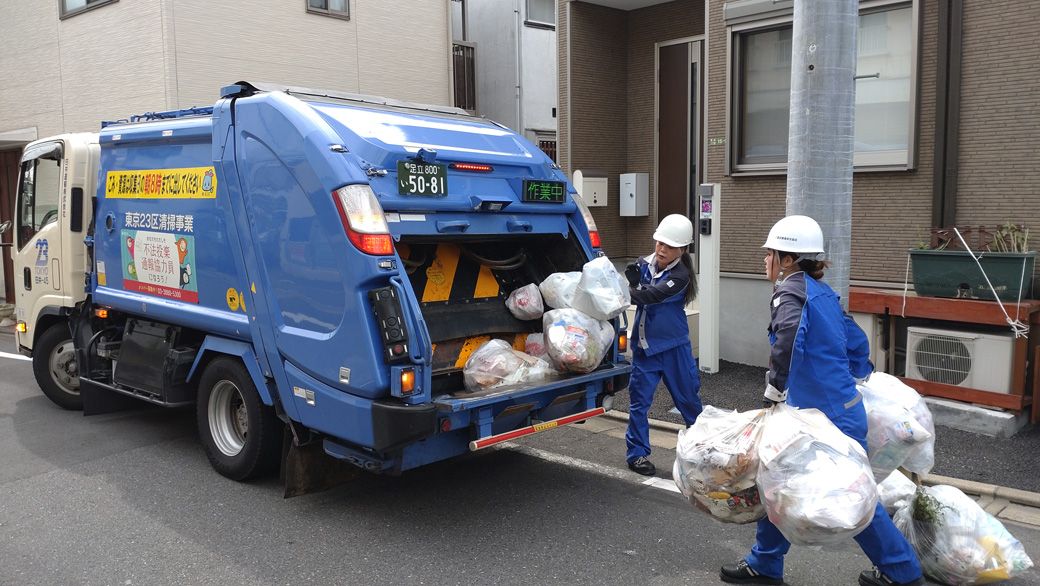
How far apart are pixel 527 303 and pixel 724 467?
2.21 metres

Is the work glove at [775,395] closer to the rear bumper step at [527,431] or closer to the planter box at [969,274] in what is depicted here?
the rear bumper step at [527,431]

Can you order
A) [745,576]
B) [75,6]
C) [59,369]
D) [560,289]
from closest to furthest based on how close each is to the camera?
[745,576] < [560,289] < [59,369] < [75,6]

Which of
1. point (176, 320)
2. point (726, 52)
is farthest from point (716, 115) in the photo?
point (176, 320)

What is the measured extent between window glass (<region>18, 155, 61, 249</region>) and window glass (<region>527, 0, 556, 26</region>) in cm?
1121

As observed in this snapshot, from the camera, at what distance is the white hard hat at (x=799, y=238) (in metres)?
3.71

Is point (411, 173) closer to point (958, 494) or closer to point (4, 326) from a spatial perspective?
point (958, 494)

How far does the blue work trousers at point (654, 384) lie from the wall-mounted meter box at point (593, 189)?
5.56 meters

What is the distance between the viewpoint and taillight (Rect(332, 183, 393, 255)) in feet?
14.0

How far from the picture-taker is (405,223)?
15.2 feet

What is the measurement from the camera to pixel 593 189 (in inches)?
435

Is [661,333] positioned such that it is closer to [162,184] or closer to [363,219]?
[363,219]

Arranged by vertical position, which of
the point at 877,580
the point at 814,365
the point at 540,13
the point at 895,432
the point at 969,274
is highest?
the point at 540,13

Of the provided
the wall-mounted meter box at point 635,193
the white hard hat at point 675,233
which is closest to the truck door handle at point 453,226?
the white hard hat at point 675,233

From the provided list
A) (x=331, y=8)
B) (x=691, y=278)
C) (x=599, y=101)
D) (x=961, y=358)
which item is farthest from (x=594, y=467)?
(x=331, y=8)
